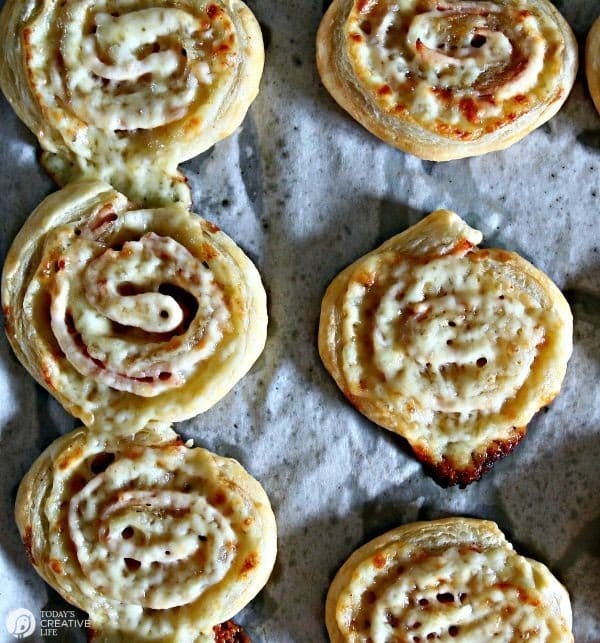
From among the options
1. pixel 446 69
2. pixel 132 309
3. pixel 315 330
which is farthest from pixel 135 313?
pixel 446 69

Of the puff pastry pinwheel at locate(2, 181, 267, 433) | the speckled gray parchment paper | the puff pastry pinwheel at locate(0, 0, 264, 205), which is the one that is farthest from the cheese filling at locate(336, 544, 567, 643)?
the puff pastry pinwheel at locate(0, 0, 264, 205)

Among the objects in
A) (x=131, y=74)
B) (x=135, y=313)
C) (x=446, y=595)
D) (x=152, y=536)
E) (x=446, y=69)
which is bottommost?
(x=446, y=595)

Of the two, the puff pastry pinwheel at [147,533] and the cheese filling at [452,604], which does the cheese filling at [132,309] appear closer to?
the puff pastry pinwheel at [147,533]

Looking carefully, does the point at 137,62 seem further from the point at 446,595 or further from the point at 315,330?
the point at 446,595

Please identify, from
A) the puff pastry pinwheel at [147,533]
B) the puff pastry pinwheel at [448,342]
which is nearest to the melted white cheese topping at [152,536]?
the puff pastry pinwheel at [147,533]

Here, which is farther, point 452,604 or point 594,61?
point 594,61

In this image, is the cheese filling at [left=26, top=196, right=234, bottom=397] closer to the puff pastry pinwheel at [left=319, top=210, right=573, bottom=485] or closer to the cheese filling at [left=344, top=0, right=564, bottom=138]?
the puff pastry pinwheel at [left=319, top=210, right=573, bottom=485]
